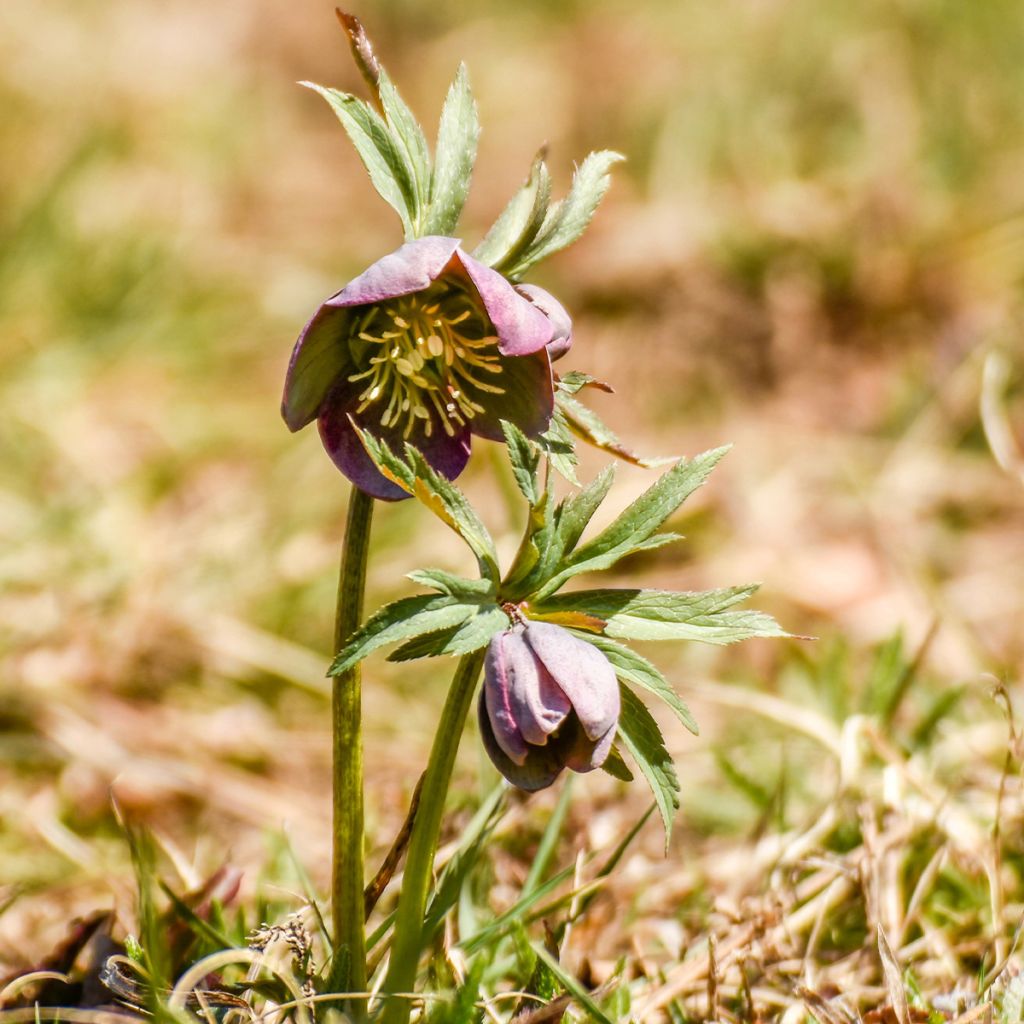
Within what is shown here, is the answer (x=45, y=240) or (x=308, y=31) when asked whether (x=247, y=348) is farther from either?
(x=308, y=31)

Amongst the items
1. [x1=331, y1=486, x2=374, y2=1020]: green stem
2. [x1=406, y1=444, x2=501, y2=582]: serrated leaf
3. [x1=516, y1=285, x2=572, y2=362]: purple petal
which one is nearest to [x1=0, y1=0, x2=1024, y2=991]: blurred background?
[x1=331, y1=486, x2=374, y2=1020]: green stem

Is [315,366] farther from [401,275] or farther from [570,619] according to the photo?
[570,619]

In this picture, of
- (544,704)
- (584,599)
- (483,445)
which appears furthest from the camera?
(483,445)

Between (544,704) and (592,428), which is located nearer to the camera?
(544,704)

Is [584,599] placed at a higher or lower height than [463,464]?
lower

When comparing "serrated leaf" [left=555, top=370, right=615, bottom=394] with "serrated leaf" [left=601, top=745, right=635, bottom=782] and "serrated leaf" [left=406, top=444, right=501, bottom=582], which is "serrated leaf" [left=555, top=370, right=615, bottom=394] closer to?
"serrated leaf" [left=406, top=444, right=501, bottom=582]

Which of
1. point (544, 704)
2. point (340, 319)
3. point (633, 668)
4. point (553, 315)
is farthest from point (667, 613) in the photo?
point (340, 319)

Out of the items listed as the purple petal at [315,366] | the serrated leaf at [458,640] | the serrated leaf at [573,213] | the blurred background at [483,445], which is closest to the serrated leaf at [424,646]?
the serrated leaf at [458,640]

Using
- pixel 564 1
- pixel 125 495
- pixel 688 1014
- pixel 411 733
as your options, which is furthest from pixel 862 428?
pixel 564 1

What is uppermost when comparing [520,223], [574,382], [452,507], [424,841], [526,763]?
[520,223]
